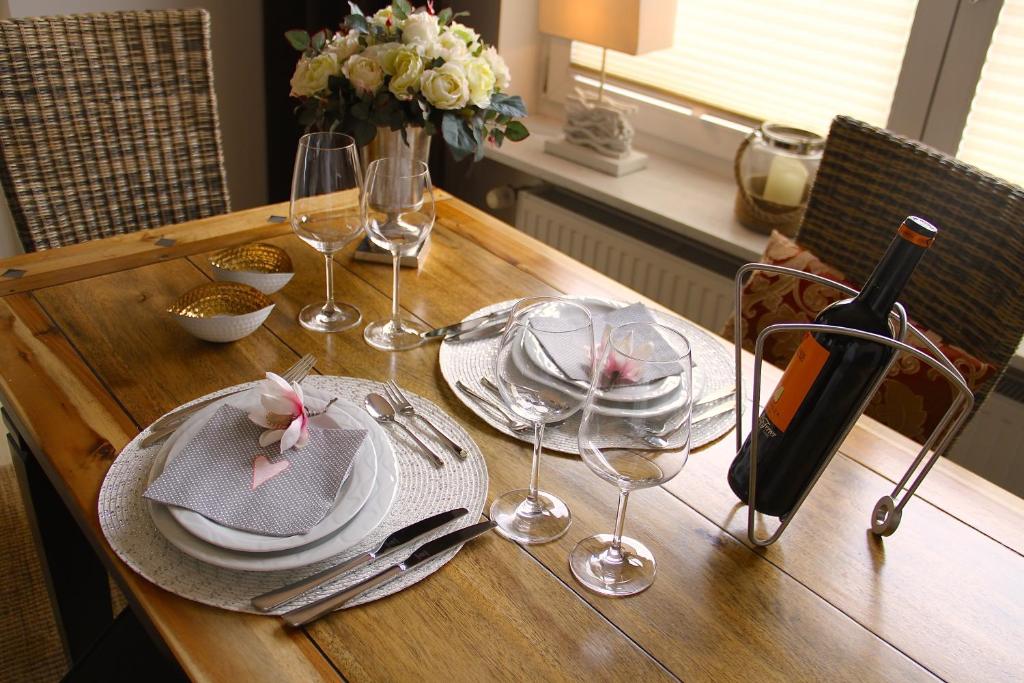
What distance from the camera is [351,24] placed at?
4.40 feet

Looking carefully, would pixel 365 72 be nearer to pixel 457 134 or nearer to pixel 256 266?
pixel 457 134

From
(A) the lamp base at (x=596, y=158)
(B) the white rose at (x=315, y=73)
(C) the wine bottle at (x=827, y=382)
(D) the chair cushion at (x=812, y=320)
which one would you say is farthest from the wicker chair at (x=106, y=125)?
(C) the wine bottle at (x=827, y=382)

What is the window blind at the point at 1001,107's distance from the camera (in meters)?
1.76

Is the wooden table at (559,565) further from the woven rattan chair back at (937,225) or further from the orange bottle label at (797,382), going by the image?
the woven rattan chair back at (937,225)

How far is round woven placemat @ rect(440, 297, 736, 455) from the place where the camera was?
102cm

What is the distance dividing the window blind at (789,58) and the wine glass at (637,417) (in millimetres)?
1508

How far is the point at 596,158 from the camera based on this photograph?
2328mm

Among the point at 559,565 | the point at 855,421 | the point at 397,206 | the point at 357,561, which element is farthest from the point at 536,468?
the point at 397,206

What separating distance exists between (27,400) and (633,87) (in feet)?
6.37

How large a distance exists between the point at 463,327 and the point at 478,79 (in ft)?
1.27

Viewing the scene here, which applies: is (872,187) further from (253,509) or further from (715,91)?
(253,509)

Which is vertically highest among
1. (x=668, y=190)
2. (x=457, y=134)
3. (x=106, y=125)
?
(x=457, y=134)

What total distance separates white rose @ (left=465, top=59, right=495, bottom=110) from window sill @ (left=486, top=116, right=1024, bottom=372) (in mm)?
849

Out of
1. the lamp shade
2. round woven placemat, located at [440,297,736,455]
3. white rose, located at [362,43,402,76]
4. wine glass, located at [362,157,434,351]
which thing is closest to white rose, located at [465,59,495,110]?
white rose, located at [362,43,402,76]
